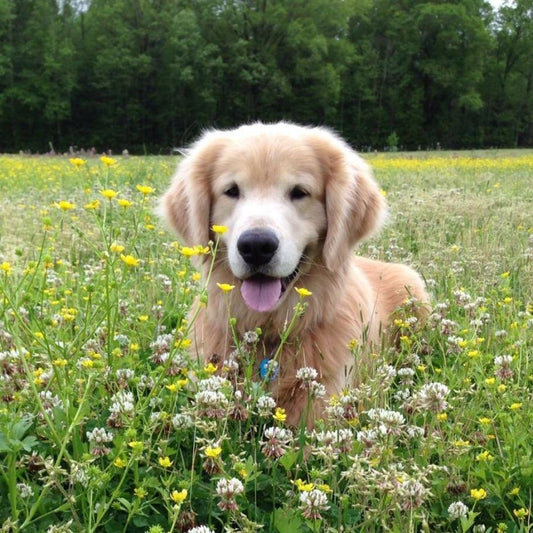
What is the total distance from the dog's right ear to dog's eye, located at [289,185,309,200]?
511mm

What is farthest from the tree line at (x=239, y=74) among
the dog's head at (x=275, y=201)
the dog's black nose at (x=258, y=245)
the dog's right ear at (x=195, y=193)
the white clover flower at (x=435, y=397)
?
the white clover flower at (x=435, y=397)

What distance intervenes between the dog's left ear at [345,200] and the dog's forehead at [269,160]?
0.11 m

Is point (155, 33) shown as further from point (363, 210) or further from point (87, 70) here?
point (363, 210)

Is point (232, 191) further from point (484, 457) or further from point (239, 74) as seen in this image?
point (239, 74)

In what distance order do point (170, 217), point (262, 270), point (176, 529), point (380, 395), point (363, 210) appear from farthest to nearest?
point (170, 217) → point (363, 210) → point (262, 270) → point (380, 395) → point (176, 529)

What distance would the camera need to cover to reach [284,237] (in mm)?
3059

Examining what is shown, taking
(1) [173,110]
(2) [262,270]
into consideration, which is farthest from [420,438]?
(1) [173,110]

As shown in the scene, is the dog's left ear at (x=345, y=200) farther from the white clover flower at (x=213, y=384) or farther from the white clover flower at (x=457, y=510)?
the white clover flower at (x=457, y=510)

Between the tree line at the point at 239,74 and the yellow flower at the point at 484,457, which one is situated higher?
the tree line at the point at 239,74

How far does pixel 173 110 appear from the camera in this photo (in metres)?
43.2

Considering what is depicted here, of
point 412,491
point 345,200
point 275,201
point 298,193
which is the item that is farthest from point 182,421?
point 345,200

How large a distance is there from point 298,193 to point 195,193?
0.60m

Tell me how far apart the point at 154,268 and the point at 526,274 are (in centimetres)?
274

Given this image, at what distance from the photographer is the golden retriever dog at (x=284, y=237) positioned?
3084 mm
